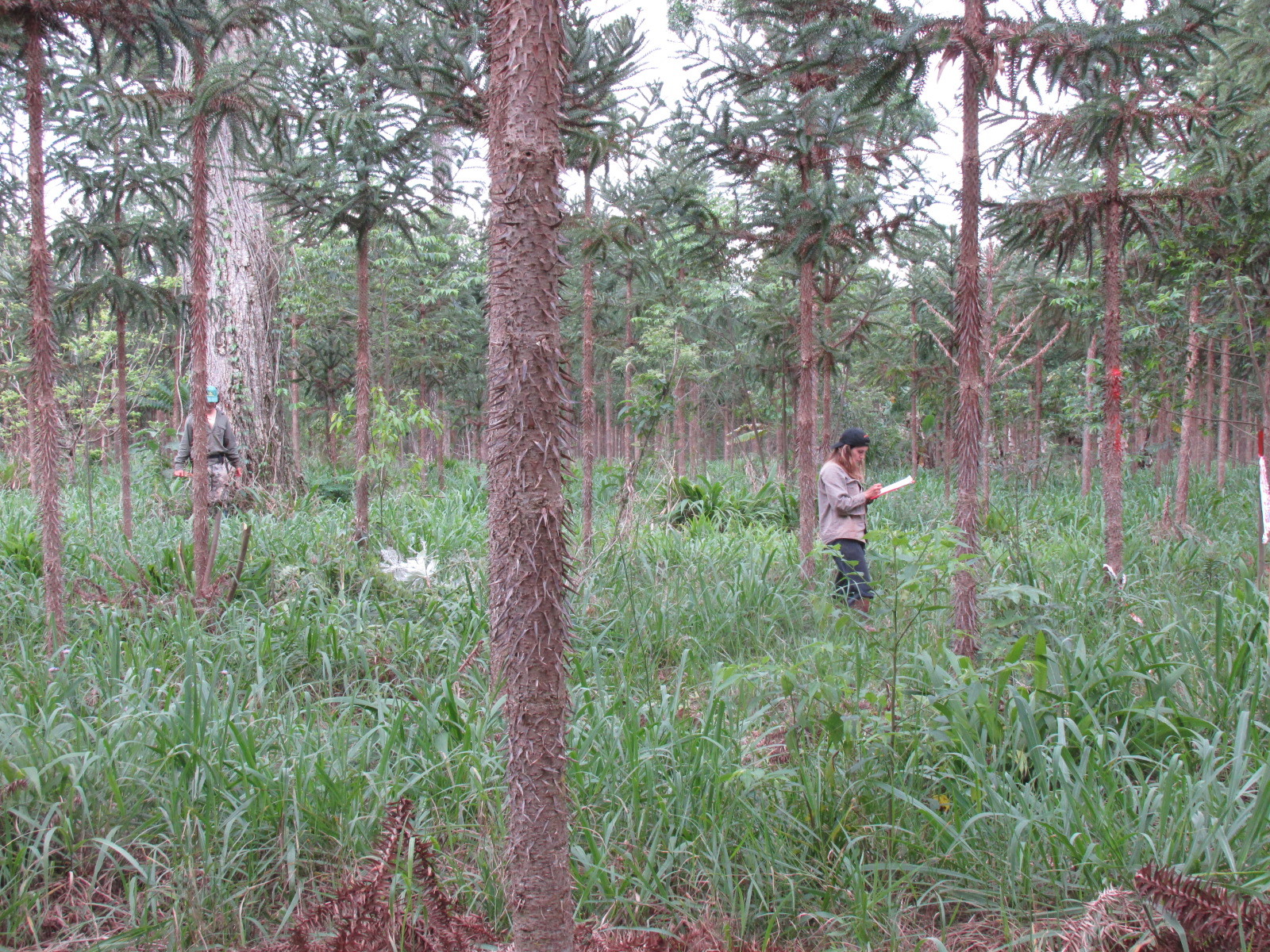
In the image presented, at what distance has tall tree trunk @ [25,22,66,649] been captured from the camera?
147 inches

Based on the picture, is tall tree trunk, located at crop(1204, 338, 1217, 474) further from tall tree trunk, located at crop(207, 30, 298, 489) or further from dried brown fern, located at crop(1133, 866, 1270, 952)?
tall tree trunk, located at crop(207, 30, 298, 489)

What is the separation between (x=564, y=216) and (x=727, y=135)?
4.92 meters

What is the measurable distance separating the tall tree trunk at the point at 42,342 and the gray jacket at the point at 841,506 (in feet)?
15.3

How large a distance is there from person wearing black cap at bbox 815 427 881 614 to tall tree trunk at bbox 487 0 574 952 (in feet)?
14.1

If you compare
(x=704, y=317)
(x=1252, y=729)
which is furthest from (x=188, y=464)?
(x=704, y=317)

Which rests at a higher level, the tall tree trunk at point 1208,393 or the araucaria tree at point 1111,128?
the araucaria tree at point 1111,128

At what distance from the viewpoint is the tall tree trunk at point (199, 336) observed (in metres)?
4.71

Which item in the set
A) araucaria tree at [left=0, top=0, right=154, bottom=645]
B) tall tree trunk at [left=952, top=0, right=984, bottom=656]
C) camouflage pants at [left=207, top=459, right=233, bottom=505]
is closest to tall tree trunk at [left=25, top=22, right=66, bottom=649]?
araucaria tree at [left=0, top=0, right=154, bottom=645]

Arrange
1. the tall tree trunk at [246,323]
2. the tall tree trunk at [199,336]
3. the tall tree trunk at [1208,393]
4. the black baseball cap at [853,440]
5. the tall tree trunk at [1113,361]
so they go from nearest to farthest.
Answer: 1. the tall tree trunk at [199,336]
2. the tall tree trunk at [1113,361]
3. the black baseball cap at [853,440]
4. the tall tree trunk at [246,323]
5. the tall tree trunk at [1208,393]

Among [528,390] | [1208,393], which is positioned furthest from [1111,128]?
[1208,393]

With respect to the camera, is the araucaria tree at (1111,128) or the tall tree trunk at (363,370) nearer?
the araucaria tree at (1111,128)

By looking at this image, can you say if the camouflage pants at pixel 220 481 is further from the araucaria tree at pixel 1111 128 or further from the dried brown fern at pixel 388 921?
the araucaria tree at pixel 1111 128

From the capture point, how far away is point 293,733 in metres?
3.22

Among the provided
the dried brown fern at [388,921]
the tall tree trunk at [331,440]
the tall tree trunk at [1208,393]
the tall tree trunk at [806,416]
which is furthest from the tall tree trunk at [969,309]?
the tall tree trunk at [331,440]
